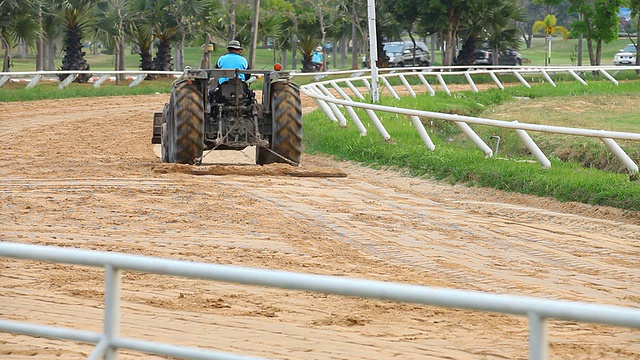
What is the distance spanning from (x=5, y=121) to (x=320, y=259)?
15.8m

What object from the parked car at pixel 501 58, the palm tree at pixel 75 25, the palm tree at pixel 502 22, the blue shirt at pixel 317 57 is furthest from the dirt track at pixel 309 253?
the parked car at pixel 501 58

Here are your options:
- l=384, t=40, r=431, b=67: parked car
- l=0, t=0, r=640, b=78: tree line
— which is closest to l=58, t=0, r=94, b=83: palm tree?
l=0, t=0, r=640, b=78: tree line

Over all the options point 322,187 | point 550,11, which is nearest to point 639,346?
point 322,187

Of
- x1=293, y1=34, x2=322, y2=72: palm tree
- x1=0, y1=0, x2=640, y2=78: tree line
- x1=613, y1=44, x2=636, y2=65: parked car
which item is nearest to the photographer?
x1=0, y1=0, x2=640, y2=78: tree line

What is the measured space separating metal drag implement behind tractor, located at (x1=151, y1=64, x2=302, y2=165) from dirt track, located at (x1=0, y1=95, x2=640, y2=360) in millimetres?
673

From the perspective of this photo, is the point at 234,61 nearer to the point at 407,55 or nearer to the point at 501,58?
the point at 407,55

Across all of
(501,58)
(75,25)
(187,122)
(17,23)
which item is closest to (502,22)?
(501,58)

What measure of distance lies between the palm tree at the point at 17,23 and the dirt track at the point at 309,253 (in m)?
19.3

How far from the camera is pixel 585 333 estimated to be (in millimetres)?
6512

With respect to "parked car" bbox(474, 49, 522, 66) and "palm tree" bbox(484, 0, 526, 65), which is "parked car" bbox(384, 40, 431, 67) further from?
"palm tree" bbox(484, 0, 526, 65)

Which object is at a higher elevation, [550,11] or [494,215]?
[550,11]

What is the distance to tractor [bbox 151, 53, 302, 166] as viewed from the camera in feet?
47.8

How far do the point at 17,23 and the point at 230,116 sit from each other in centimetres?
2192

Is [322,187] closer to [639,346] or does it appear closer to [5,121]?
[639,346]
